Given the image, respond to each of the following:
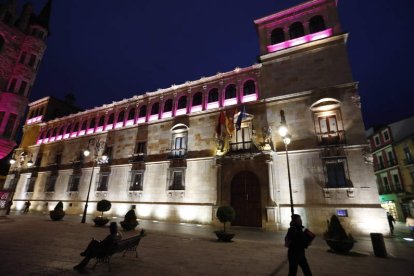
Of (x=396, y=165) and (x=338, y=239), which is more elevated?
→ (x=396, y=165)

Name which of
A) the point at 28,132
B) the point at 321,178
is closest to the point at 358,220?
the point at 321,178

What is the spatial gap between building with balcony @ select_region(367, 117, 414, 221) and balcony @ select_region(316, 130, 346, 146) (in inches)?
789

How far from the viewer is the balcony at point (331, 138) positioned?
16.3m

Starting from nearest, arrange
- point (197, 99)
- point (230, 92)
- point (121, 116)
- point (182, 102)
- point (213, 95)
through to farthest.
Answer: point (230, 92), point (213, 95), point (197, 99), point (182, 102), point (121, 116)

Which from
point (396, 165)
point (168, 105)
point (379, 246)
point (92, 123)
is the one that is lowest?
point (379, 246)

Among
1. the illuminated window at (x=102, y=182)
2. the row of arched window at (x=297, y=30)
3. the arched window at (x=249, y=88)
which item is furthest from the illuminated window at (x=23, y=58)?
the row of arched window at (x=297, y=30)

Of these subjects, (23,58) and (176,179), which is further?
(23,58)

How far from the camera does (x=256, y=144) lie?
1869 centimetres

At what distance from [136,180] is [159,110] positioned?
8265mm

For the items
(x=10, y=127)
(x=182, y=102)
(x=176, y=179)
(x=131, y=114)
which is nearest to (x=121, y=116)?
(x=131, y=114)

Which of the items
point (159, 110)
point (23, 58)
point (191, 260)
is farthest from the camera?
point (159, 110)

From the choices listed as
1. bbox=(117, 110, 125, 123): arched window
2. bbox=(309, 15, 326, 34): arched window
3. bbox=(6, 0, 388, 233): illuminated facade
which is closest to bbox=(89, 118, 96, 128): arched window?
bbox=(6, 0, 388, 233): illuminated facade

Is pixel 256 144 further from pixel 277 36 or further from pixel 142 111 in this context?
pixel 142 111

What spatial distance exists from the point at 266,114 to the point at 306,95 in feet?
11.8
